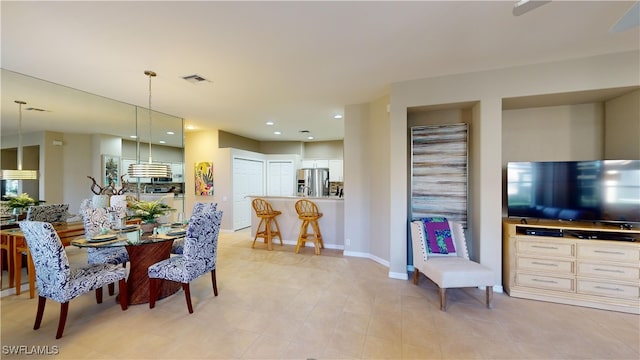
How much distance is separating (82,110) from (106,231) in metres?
2.51

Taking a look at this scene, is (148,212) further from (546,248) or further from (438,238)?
(546,248)

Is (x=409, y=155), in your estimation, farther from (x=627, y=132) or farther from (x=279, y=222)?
(x=279, y=222)

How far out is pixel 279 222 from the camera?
5.90m

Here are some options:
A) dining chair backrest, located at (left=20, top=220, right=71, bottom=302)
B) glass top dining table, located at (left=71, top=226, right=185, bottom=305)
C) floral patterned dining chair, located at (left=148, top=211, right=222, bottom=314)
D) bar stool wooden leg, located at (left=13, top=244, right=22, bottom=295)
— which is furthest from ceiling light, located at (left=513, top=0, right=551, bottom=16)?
bar stool wooden leg, located at (left=13, top=244, right=22, bottom=295)

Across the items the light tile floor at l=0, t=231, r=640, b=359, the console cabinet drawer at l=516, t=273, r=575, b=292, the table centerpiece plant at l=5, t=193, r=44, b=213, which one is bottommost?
the light tile floor at l=0, t=231, r=640, b=359

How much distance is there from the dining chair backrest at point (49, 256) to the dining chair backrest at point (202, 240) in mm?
978

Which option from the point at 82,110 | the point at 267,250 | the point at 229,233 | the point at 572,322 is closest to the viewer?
the point at 572,322

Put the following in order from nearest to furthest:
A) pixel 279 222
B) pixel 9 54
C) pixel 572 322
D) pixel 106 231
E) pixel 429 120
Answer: pixel 572 322 → pixel 9 54 → pixel 106 231 → pixel 429 120 → pixel 279 222

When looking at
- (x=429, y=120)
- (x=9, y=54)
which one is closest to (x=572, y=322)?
(x=429, y=120)

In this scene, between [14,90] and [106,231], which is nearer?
[106,231]

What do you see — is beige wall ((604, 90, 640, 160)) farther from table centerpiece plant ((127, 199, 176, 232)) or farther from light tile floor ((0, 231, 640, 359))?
table centerpiece plant ((127, 199, 176, 232))

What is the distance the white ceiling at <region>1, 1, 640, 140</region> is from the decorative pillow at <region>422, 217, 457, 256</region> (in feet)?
6.42

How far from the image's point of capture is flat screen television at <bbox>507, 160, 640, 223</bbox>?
111 inches

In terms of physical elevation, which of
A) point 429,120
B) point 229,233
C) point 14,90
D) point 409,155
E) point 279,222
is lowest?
point 229,233
